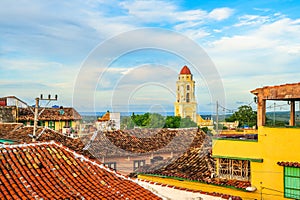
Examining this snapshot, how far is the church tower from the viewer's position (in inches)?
1118

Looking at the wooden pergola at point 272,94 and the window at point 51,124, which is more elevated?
the wooden pergola at point 272,94

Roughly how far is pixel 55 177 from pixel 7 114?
28.8 meters

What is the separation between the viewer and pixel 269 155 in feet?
34.1

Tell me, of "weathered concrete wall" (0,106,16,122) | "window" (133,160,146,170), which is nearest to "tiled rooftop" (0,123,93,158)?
"window" (133,160,146,170)

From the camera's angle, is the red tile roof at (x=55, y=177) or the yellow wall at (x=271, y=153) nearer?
the red tile roof at (x=55, y=177)

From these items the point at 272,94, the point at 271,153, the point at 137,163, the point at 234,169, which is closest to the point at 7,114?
the point at 137,163

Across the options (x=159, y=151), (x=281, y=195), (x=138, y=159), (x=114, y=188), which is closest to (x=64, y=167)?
(x=114, y=188)

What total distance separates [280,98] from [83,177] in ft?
Result: 20.2

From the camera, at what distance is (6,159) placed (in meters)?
8.27

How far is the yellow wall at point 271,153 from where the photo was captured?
391 inches

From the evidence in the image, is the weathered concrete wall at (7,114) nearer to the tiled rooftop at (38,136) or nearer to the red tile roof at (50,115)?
the red tile roof at (50,115)

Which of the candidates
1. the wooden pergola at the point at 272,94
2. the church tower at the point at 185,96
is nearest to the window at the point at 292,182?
the wooden pergola at the point at 272,94

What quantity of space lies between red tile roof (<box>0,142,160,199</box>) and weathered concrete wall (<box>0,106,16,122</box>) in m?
26.7

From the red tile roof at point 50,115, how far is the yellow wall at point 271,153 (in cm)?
2859
